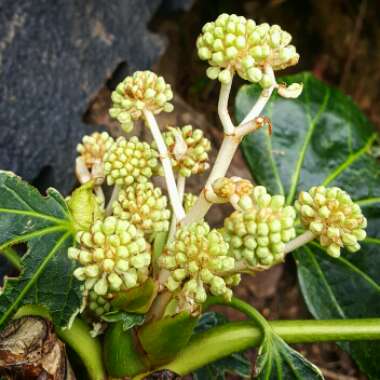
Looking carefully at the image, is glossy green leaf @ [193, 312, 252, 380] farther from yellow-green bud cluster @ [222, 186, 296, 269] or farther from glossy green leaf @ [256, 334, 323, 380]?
yellow-green bud cluster @ [222, 186, 296, 269]

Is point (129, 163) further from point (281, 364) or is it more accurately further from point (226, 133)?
point (281, 364)

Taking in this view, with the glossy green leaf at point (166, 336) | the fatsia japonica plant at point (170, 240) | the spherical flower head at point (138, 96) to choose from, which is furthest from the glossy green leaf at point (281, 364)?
the spherical flower head at point (138, 96)

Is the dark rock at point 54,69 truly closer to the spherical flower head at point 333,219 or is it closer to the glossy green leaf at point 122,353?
the glossy green leaf at point 122,353

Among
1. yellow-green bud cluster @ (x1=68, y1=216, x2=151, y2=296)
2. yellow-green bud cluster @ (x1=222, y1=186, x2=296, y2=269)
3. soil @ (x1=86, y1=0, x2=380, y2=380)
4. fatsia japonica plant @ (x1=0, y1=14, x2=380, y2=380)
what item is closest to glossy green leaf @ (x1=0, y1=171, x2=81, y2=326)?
fatsia japonica plant @ (x1=0, y1=14, x2=380, y2=380)

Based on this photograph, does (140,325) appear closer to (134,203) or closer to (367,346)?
(134,203)

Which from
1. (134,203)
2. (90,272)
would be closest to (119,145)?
(134,203)
